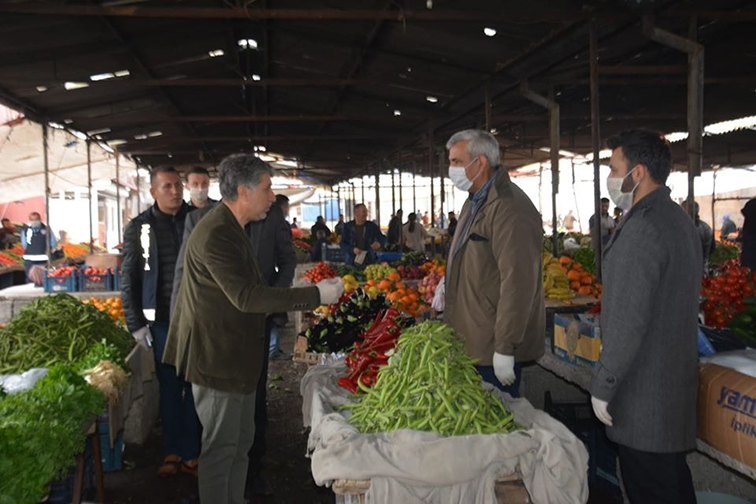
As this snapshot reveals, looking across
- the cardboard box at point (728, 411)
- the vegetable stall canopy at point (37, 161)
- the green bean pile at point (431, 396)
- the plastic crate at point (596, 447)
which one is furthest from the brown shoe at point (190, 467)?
the vegetable stall canopy at point (37, 161)

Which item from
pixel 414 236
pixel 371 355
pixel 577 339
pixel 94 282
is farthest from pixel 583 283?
pixel 414 236

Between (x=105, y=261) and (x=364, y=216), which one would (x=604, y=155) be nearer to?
(x=364, y=216)

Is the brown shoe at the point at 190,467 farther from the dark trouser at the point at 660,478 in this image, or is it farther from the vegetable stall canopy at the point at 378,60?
the vegetable stall canopy at the point at 378,60

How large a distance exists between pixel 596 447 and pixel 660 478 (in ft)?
6.50

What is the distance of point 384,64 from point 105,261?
5.60 m

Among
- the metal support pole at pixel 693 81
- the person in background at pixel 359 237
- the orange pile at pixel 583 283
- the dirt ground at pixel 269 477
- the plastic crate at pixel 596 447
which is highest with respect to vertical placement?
the metal support pole at pixel 693 81

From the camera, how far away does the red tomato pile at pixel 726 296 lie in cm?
400

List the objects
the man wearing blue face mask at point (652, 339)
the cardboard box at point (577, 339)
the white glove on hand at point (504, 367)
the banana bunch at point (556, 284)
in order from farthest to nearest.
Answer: the banana bunch at point (556, 284) → the cardboard box at point (577, 339) → the white glove on hand at point (504, 367) → the man wearing blue face mask at point (652, 339)

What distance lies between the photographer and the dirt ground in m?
4.54

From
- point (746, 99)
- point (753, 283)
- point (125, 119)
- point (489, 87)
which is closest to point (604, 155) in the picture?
point (746, 99)

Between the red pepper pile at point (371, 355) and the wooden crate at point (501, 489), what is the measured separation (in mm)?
708

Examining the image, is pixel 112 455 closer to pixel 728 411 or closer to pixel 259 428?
pixel 259 428

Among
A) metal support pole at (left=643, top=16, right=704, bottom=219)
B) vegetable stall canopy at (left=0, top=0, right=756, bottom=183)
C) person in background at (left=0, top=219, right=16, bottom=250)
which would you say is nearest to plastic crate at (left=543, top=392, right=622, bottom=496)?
metal support pole at (left=643, top=16, right=704, bottom=219)

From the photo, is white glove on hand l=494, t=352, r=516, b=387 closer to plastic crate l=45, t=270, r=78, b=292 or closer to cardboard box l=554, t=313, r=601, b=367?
cardboard box l=554, t=313, r=601, b=367
